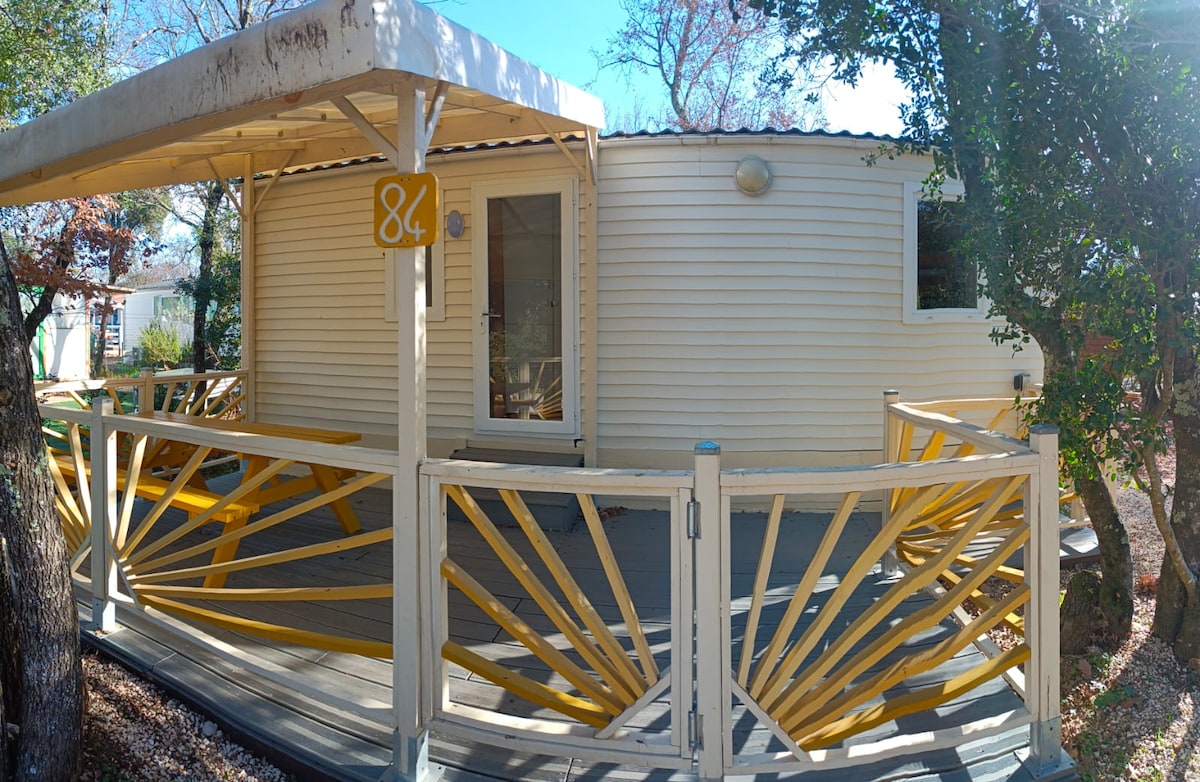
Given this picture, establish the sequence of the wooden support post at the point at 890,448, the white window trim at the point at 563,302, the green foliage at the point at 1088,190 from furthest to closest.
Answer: the white window trim at the point at 563,302 → the wooden support post at the point at 890,448 → the green foliage at the point at 1088,190

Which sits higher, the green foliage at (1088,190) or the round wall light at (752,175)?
the round wall light at (752,175)

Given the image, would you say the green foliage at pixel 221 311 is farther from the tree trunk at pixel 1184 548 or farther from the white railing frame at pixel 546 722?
the tree trunk at pixel 1184 548

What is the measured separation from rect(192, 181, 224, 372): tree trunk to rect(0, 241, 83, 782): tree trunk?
11.3 meters

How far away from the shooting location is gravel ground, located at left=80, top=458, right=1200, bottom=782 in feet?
8.18

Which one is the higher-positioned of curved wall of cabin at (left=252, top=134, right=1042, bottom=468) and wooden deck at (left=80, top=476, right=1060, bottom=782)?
curved wall of cabin at (left=252, top=134, right=1042, bottom=468)

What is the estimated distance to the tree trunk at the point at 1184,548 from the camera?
3.11 meters

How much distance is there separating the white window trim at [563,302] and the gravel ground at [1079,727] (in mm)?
3095

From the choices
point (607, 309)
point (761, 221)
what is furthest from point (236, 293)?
point (761, 221)

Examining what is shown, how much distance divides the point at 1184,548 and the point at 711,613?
2.44 meters

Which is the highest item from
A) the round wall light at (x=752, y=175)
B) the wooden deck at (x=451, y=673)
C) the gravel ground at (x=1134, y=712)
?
the round wall light at (x=752, y=175)

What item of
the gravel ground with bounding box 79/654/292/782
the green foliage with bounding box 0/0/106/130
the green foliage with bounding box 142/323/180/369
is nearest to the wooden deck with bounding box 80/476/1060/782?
the gravel ground with bounding box 79/654/292/782

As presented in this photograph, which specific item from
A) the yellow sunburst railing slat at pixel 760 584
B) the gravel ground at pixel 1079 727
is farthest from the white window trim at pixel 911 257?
the yellow sunburst railing slat at pixel 760 584

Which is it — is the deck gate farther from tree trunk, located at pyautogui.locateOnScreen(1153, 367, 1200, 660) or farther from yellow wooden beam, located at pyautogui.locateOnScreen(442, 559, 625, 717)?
tree trunk, located at pyautogui.locateOnScreen(1153, 367, 1200, 660)

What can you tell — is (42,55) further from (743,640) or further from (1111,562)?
(1111,562)
